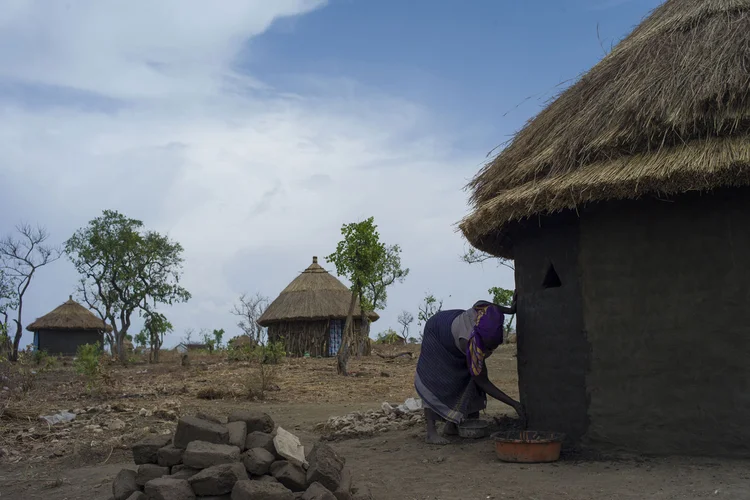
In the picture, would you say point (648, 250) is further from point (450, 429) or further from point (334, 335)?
point (334, 335)

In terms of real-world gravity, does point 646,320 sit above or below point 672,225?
below

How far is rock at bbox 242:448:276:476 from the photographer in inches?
183

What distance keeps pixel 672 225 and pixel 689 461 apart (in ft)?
5.65

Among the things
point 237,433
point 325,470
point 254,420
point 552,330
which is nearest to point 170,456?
point 237,433

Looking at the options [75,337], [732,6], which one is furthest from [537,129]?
[75,337]

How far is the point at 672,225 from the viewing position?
5293mm

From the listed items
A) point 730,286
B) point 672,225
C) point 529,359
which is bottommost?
point 529,359

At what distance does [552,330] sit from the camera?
5.98 m

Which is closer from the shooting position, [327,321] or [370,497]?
[370,497]

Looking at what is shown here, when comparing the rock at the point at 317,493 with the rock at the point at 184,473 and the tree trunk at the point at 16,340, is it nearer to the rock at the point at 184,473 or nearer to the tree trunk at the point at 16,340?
the rock at the point at 184,473

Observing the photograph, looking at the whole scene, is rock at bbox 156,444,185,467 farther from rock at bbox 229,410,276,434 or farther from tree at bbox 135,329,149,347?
tree at bbox 135,329,149,347

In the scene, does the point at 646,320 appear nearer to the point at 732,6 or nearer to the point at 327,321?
the point at 732,6

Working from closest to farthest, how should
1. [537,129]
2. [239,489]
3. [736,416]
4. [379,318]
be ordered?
[239,489]
[736,416]
[537,129]
[379,318]

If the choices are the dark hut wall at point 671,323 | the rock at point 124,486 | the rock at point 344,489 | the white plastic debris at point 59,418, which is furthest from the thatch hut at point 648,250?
the white plastic debris at point 59,418
